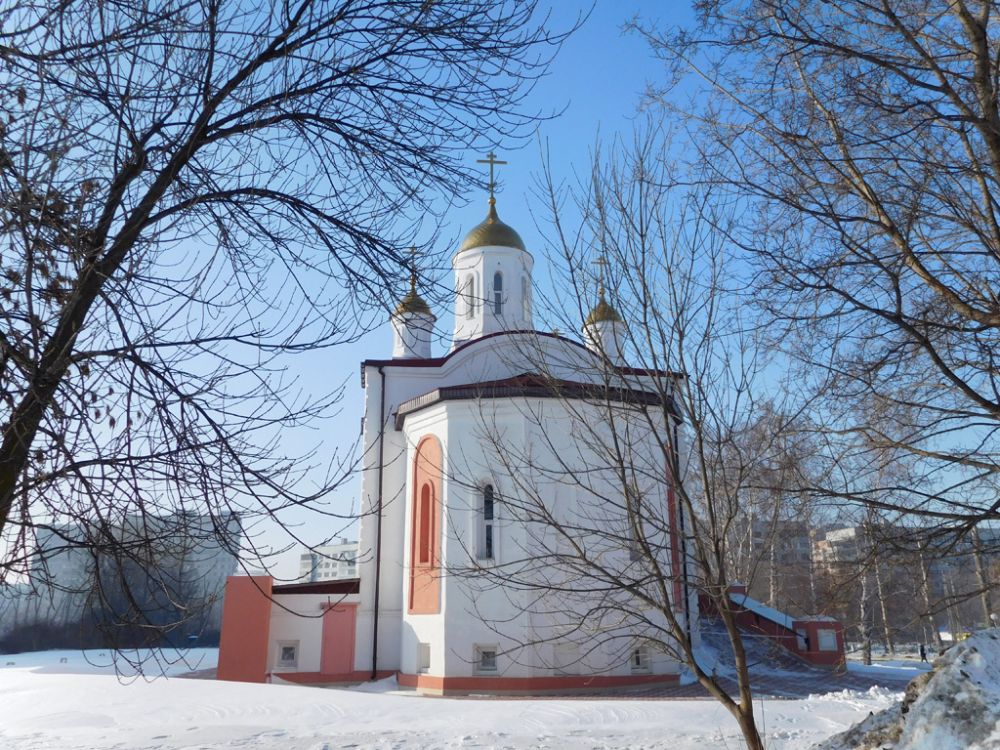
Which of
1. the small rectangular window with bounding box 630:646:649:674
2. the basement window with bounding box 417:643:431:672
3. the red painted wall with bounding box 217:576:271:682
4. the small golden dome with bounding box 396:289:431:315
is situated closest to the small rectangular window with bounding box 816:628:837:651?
the small rectangular window with bounding box 630:646:649:674

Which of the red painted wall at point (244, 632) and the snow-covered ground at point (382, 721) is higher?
the red painted wall at point (244, 632)

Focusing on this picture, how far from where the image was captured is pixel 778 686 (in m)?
14.1

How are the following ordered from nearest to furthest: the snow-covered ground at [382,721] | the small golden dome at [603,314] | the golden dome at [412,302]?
the golden dome at [412,302] → the small golden dome at [603,314] → the snow-covered ground at [382,721]

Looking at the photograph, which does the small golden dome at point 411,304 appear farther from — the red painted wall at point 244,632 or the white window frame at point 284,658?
the white window frame at point 284,658

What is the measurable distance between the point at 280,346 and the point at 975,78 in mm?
4083

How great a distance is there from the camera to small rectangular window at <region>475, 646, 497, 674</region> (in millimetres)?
14500

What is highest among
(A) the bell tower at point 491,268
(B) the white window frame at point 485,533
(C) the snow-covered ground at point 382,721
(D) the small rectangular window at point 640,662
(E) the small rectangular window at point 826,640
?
(A) the bell tower at point 491,268

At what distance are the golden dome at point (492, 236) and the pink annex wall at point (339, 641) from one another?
10.4m

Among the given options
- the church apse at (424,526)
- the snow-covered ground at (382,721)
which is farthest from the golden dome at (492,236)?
the snow-covered ground at (382,721)

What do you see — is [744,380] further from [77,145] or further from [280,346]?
[77,145]

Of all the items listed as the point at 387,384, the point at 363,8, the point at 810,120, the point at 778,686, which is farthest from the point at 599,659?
the point at 363,8

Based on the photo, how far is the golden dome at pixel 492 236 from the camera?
22.3 m

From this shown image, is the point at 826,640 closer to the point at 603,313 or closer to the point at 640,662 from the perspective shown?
the point at 640,662

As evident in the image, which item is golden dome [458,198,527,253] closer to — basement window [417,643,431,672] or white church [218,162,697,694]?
white church [218,162,697,694]
